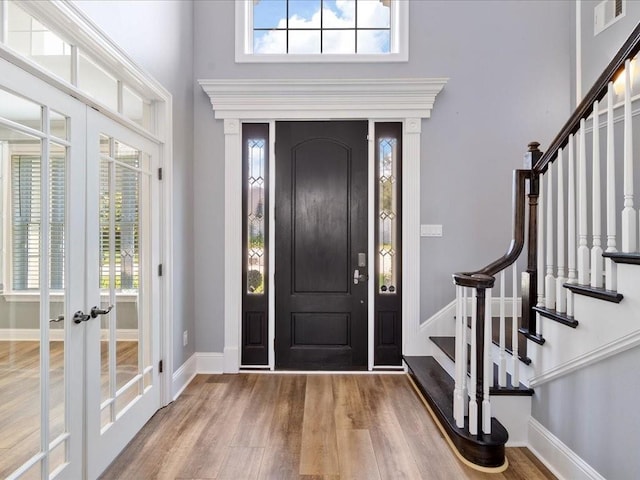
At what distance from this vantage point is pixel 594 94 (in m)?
1.81

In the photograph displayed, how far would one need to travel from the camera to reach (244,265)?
11.2ft

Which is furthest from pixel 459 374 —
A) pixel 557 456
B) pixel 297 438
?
pixel 297 438

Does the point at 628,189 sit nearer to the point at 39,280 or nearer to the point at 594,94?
the point at 594,94

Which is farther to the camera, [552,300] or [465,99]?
[465,99]

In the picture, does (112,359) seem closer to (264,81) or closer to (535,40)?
(264,81)

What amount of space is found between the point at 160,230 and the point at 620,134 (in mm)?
3770

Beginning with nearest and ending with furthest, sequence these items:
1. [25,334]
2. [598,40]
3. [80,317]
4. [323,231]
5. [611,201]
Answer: [25,334], [611,201], [80,317], [598,40], [323,231]

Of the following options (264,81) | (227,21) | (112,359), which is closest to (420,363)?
(112,359)

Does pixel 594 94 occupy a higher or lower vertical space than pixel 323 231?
higher

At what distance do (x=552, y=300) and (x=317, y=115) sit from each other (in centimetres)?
238

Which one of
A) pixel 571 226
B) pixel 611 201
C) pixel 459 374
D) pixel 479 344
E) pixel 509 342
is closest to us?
pixel 611 201

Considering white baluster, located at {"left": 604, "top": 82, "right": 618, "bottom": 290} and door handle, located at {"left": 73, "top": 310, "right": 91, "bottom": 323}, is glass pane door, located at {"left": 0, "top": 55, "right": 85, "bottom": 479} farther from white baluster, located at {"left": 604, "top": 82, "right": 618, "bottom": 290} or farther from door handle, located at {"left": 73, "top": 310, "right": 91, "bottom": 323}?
white baluster, located at {"left": 604, "top": 82, "right": 618, "bottom": 290}

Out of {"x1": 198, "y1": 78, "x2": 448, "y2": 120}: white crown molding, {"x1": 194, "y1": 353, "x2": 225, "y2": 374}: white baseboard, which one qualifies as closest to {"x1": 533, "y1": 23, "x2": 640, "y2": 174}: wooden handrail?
{"x1": 198, "y1": 78, "x2": 448, "y2": 120}: white crown molding

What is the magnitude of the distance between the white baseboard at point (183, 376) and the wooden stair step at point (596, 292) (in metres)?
2.79
